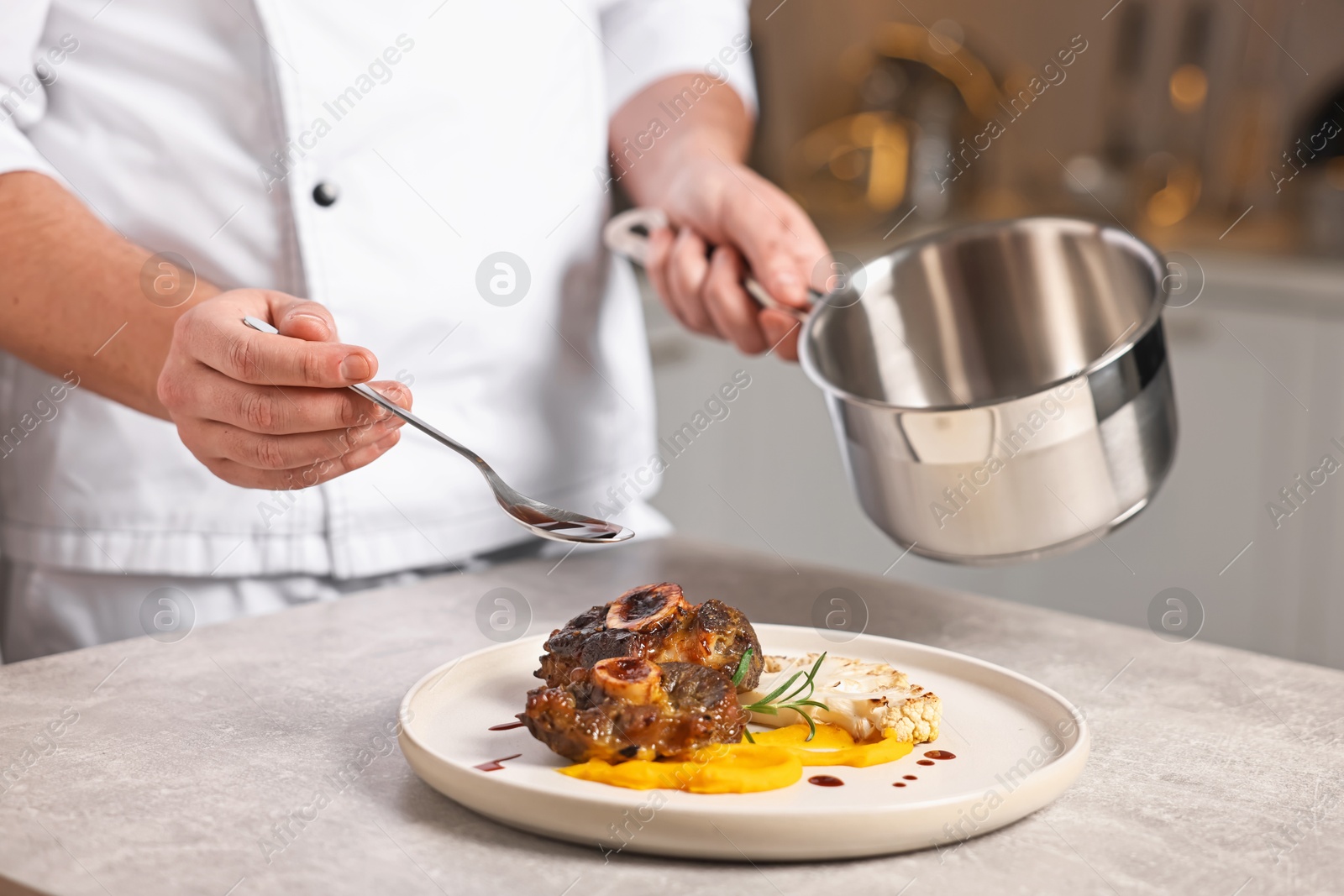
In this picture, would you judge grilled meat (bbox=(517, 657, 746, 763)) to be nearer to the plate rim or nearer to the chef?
the plate rim

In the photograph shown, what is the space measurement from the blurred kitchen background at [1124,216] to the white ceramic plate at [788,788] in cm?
110

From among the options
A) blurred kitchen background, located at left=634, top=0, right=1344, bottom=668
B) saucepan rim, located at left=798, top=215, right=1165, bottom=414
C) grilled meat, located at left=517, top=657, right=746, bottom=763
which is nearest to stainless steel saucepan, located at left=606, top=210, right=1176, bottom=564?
saucepan rim, located at left=798, top=215, right=1165, bottom=414

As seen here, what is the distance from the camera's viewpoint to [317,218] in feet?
2.93

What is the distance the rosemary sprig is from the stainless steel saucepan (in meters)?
0.15

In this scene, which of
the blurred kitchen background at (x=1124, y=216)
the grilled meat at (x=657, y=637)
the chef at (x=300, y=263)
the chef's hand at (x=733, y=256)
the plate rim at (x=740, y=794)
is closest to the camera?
the plate rim at (x=740, y=794)

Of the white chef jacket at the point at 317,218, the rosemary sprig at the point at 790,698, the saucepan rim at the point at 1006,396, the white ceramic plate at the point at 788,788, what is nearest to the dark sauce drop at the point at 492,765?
the white ceramic plate at the point at 788,788

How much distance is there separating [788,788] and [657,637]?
10 cm

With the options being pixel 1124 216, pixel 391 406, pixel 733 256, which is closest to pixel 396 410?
pixel 391 406

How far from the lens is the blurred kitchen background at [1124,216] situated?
1760 millimetres

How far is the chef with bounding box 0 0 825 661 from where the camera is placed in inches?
32.2

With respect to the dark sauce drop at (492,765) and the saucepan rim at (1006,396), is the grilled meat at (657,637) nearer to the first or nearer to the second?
the dark sauce drop at (492,765)

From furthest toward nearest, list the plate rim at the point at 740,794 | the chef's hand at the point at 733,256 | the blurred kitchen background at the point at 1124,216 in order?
the blurred kitchen background at the point at 1124,216
the chef's hand at the point at 733,256
the plate rim at the point at 740,794

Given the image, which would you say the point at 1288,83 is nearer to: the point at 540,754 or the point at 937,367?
the point at 937,367

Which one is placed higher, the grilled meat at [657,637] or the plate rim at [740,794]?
the grilled meat at [657,637]
